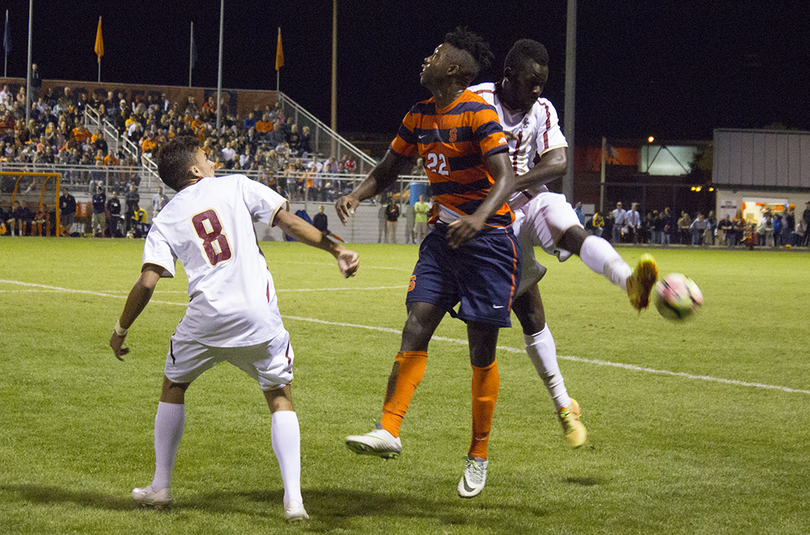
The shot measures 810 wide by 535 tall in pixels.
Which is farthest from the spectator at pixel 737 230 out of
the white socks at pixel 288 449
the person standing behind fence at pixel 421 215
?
the white socks at pixel 288 449

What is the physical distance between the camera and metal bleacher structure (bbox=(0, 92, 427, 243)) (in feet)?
99.0

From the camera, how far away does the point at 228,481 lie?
424 centimetres

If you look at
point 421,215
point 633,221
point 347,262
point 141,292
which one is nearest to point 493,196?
point 347,262

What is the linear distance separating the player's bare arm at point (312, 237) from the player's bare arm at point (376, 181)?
681 mm

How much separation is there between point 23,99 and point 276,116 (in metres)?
10.4

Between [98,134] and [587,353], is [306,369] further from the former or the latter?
[98,134]

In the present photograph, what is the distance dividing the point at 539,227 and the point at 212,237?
1877 mm

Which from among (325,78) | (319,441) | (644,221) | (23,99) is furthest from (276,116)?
(319,441)

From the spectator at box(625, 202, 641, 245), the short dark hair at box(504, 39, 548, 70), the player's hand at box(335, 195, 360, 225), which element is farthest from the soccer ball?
the spectator at box(625, 202, 641, 245)

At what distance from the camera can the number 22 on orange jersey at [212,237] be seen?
12.1 feet

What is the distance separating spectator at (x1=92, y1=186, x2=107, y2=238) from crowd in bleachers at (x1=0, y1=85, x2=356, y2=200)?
507 millimetres

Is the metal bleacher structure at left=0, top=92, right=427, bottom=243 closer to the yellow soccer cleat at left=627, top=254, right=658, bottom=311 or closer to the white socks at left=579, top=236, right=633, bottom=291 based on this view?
the white socks at left=579, top=236, right=633, bottom=291

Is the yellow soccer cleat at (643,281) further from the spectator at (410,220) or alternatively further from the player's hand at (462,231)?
the spectator at (410,220)

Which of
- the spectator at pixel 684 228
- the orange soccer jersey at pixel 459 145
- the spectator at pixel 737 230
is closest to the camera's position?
the orange soccer jersey at pixel 459 145
